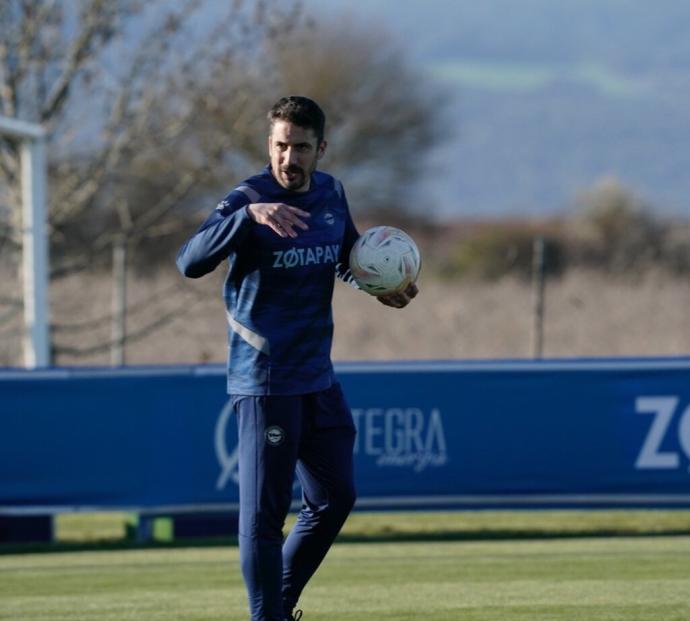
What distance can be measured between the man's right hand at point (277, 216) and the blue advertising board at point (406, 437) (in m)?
5.95

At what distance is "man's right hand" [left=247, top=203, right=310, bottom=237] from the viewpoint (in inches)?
257

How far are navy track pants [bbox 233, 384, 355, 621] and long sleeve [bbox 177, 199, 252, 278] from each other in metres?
0.61

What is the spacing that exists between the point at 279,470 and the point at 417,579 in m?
3.20

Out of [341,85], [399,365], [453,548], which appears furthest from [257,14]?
[341,85]

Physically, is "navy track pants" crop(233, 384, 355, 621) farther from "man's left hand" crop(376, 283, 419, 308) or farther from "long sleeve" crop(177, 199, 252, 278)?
"long sleeve" crop(177, 199, 252, 278)

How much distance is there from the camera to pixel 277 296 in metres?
6.80

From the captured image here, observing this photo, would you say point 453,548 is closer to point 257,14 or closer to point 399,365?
point 399,365

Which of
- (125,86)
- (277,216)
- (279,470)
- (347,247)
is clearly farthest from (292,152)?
(125,86)

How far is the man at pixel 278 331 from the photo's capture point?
673 cm

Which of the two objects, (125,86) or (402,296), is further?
(125,86)

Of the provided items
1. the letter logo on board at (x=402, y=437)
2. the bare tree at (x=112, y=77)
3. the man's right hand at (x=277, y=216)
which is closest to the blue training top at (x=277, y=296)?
the man's right hand at (x=277, y=216)

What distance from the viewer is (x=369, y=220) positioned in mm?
56844


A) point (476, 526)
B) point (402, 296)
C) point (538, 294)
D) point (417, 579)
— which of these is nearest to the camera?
point (402, 296)

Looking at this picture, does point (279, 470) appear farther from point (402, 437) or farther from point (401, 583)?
point (402, 437)
